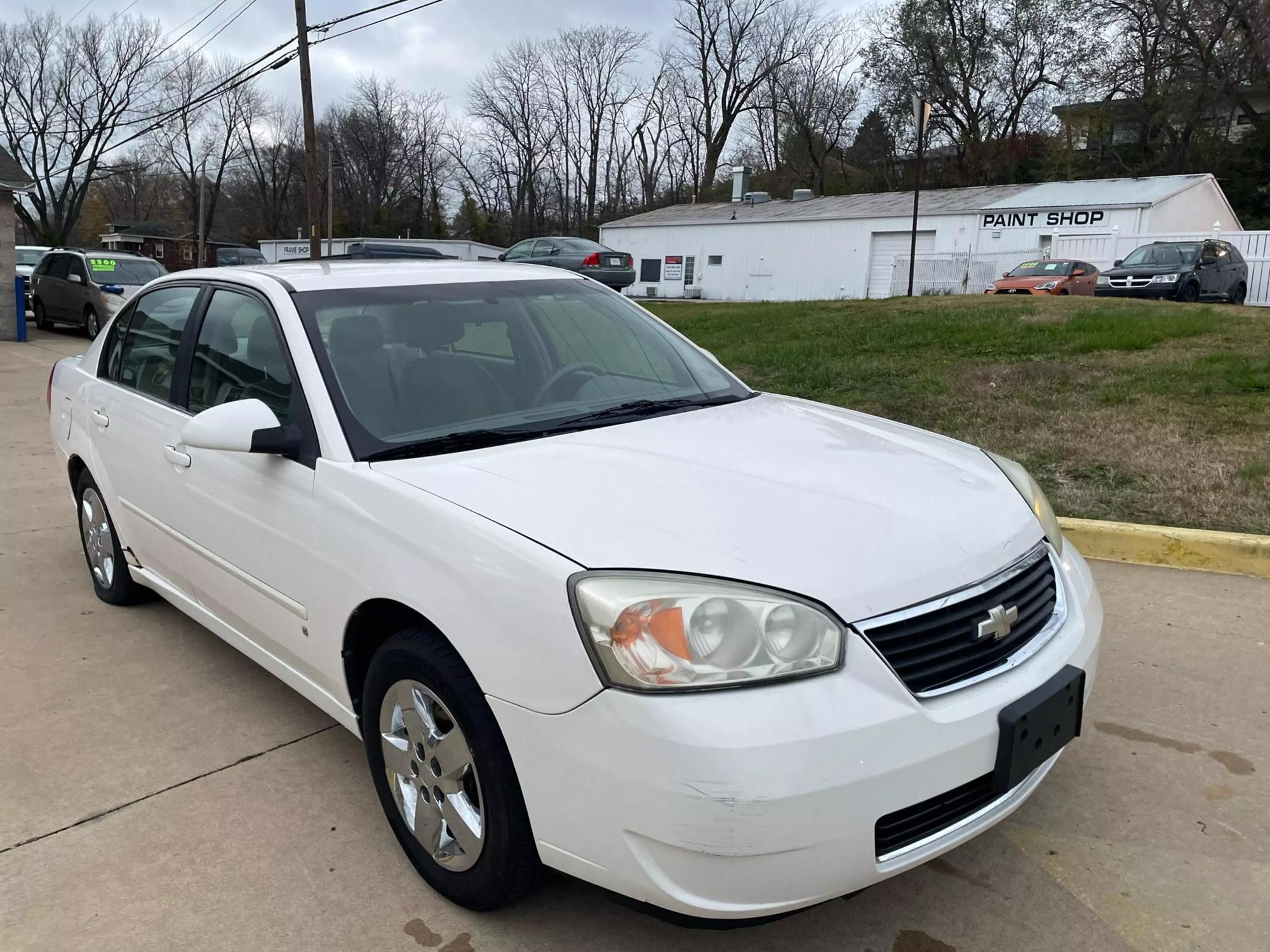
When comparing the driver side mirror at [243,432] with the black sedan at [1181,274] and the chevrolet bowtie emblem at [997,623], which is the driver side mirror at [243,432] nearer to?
the chevrolet bowtie emblem at [997,623]

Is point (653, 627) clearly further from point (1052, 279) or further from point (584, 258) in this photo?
point (584, 258)

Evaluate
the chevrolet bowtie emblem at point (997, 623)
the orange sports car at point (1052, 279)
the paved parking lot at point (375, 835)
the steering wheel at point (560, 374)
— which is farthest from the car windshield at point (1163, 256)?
the chevrolet bowtie emblem at point (997, 623)

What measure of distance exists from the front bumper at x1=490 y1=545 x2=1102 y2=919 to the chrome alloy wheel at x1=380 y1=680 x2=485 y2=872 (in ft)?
0.97

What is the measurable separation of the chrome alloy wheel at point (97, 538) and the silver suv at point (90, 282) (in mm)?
13525

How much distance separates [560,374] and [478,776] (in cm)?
150

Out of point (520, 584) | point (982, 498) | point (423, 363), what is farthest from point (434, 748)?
point (982, 498)

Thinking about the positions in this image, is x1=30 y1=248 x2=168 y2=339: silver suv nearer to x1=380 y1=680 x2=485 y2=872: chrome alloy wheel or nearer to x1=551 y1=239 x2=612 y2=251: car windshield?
x1=551 y1=239 x2=612 y2=251: car windshield

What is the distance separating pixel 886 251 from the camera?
3161 centimetres

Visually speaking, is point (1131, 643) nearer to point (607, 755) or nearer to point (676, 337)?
point (676, 337)

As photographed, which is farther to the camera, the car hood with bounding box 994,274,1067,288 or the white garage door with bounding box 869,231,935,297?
the white garage door with bounding box 869,231,935,297

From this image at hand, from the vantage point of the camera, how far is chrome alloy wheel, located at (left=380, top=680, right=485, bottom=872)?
229cm

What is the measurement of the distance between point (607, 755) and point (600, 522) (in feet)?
1.68

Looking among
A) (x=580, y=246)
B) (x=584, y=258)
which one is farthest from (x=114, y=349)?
(x=580, y=246)

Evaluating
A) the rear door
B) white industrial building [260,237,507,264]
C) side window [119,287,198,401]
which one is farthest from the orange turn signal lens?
white industrial building [260,237,507,264]
